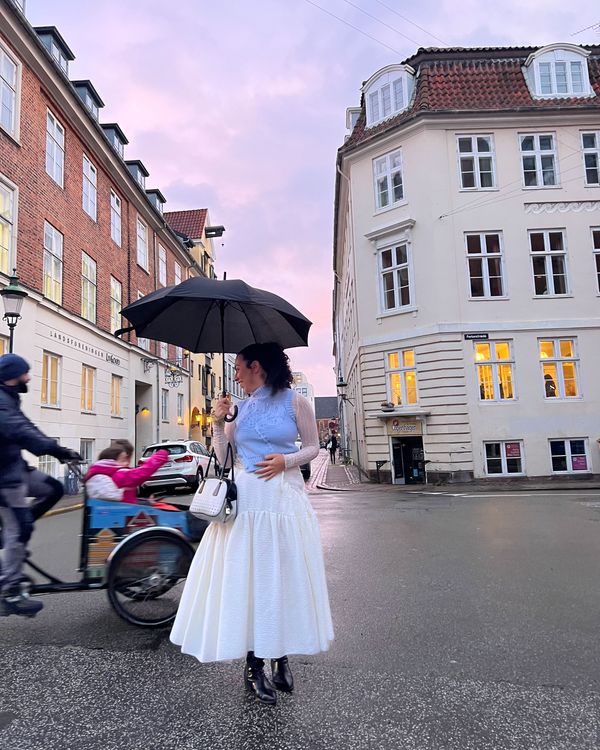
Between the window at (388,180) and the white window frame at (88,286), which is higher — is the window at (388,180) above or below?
above

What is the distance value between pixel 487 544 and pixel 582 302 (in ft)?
48.2

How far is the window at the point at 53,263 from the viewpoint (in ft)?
53.9

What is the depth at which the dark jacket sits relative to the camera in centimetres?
353

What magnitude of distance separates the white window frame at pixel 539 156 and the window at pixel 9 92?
55.8 ft

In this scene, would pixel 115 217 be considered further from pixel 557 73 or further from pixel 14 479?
pixel 14 479

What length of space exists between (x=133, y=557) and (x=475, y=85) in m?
21.5

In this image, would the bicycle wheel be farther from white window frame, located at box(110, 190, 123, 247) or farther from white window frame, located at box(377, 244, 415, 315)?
white window frame, located at box(110, 190, 123, 247)

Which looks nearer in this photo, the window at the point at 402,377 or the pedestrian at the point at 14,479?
the pedestrian at the point at 14,479

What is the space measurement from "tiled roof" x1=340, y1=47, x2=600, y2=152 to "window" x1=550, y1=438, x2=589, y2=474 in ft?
39.6

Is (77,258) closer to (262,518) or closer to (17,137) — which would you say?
(17,137)

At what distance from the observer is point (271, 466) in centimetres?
273

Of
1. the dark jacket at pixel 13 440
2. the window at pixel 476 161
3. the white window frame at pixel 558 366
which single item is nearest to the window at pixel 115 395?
the window at pixel 476 161

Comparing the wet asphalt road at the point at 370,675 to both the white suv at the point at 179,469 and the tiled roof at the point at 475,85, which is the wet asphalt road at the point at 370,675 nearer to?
the white suv at the point at 179,469

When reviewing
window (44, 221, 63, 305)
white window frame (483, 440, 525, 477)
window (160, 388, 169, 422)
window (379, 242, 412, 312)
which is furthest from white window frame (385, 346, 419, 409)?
window (160, 388, 169, 422)
